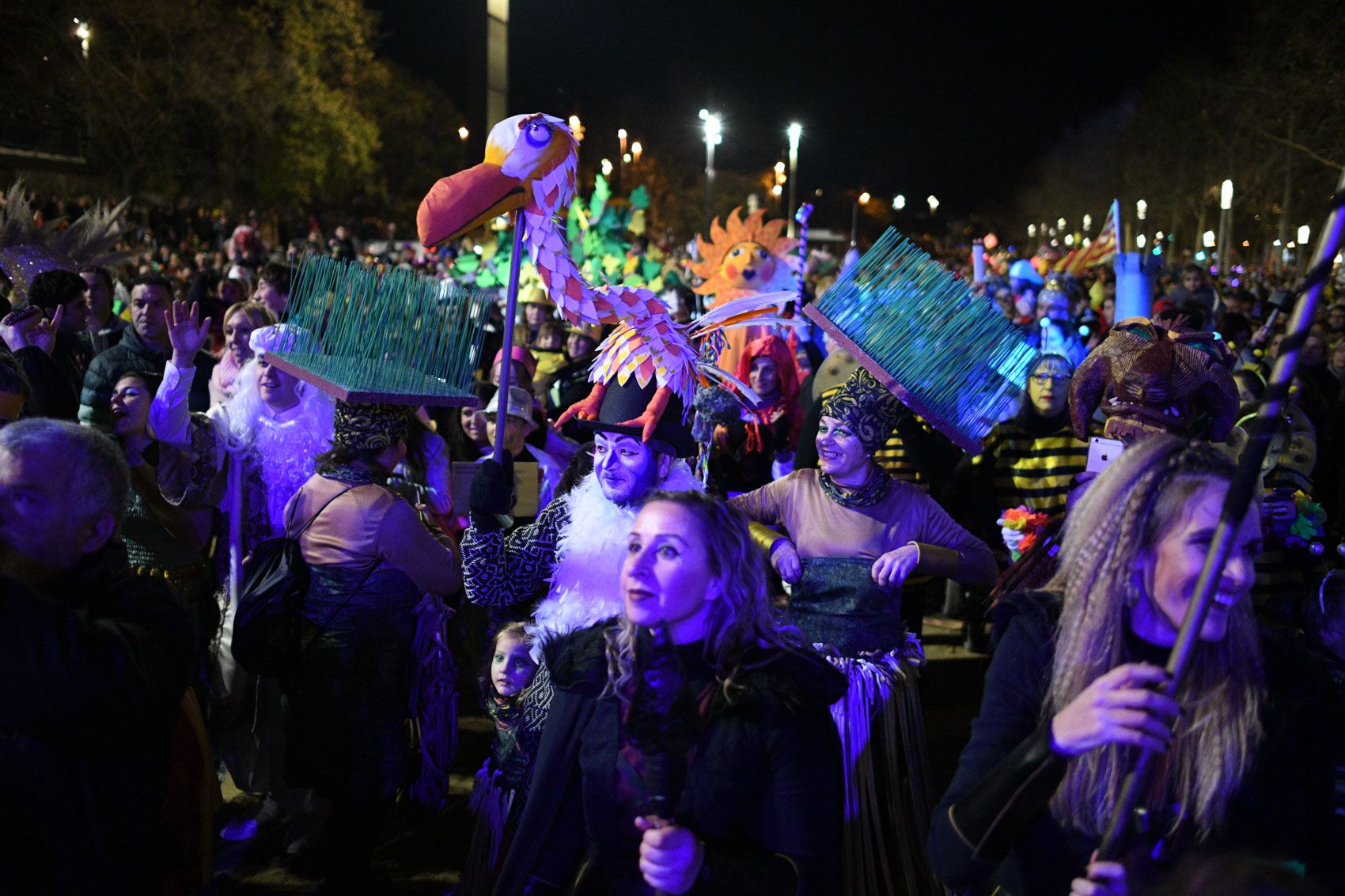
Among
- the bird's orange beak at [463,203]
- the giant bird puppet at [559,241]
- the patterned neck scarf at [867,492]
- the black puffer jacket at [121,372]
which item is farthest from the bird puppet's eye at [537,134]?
the black puffer jacket at [121,372]

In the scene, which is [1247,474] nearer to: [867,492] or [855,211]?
[867,492]

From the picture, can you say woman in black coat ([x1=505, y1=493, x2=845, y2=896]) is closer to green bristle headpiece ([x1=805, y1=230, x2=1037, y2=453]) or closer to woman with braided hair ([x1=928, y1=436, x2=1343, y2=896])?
woman with braided hair ([x1=928, y1=436, x2=1343, y2=896])

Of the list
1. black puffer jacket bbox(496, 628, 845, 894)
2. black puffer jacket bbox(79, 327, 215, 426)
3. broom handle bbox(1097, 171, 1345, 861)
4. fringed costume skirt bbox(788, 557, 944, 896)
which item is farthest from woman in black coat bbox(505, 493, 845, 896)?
black puffer jacket bbox(79, 327, 215, 426)

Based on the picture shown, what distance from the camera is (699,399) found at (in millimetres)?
5359

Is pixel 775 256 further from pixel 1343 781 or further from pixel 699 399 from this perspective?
pixel 1343 781

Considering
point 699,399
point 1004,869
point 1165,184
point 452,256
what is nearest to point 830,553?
point 699,399

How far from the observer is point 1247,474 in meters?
1.66

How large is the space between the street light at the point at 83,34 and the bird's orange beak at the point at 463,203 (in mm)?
27105

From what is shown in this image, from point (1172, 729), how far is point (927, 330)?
249 centimetres

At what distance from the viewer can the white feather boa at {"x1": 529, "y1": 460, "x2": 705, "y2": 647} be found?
3484 millimetres

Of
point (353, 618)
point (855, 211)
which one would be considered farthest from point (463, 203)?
point (855, 211)

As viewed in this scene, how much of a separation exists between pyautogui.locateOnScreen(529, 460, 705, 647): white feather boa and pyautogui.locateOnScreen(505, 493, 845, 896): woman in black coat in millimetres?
962

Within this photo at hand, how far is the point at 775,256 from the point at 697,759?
646 cm

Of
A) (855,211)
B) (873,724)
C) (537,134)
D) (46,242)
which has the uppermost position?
(855,211)
